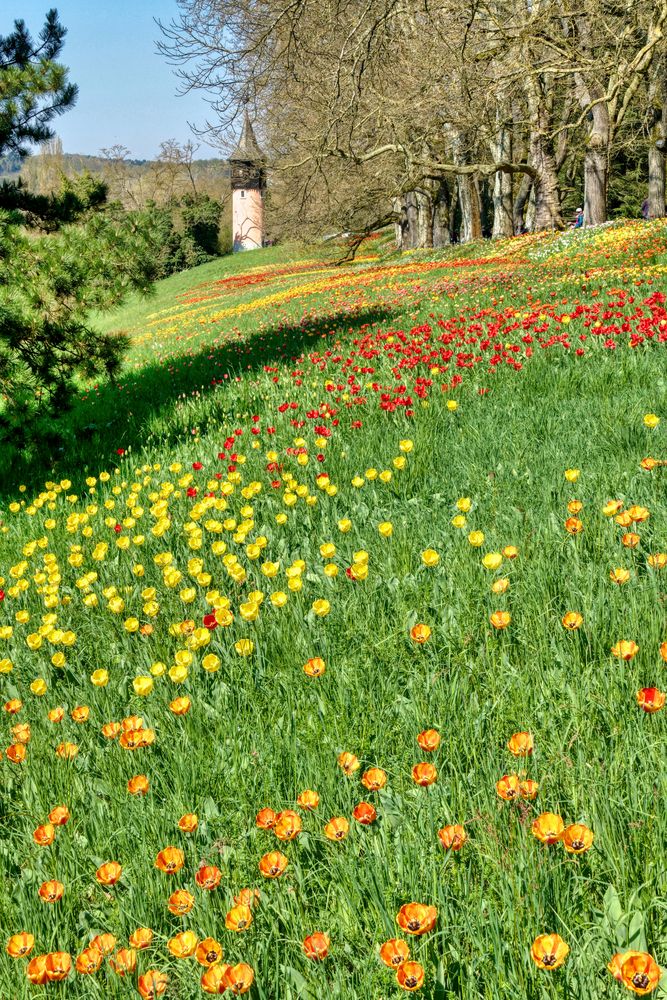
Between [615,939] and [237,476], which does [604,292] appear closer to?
[237,476]

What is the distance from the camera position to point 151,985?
1.18 metres

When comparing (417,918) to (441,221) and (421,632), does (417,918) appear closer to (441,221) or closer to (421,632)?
(421,632)

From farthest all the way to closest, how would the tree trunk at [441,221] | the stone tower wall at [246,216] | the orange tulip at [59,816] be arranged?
the stone tower wall at [246,216]
the tree trunk at [441,221]
the orange tulip at [59,816]

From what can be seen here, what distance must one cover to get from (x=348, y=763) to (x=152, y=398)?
6.83 meters

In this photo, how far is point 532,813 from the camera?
145 centimetres

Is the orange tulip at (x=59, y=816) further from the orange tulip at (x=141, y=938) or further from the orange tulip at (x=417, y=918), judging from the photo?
the orange tulip at (x=417, y=918)

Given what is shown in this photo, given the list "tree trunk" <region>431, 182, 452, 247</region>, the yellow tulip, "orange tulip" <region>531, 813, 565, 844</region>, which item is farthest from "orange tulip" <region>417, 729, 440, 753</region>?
"tree trunk" <region>431, 182, 452, 247</region>

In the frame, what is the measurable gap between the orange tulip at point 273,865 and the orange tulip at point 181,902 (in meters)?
0.17

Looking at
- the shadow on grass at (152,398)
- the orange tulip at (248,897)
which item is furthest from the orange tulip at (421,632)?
the shadow on grass at (152,398)

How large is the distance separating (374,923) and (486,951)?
23 centimetres

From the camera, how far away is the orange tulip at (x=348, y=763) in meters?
1.54

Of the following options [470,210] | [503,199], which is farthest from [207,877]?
[470,210]

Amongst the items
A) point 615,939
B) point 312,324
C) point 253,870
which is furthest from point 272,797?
point 312,324

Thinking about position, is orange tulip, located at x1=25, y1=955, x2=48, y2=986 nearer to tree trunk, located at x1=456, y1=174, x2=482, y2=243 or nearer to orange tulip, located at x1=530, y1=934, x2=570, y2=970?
orange tulip, located at x1=530, y1=934, x2=570, y2=970
